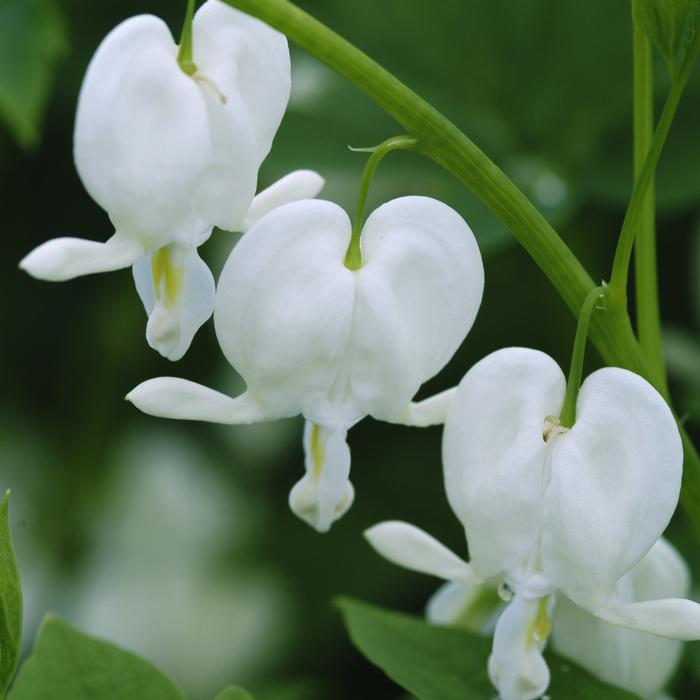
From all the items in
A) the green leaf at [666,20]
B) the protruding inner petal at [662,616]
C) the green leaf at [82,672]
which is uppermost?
the green leaf at [666,20]

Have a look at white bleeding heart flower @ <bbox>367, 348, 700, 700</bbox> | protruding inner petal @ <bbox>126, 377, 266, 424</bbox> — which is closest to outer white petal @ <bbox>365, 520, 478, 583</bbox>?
white bleeding heart flower @ <bbox>367, 348, 700, 700</bbox>

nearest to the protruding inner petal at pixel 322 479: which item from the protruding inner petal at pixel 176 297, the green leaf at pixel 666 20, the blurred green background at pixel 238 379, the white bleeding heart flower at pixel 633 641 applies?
the protruding inner petal at pixel 176 297

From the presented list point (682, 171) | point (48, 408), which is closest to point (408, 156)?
point (682, 171)

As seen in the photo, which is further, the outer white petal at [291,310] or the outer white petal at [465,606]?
the outer white petal at [465,606]

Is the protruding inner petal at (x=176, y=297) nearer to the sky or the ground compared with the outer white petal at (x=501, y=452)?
nearer to the sky

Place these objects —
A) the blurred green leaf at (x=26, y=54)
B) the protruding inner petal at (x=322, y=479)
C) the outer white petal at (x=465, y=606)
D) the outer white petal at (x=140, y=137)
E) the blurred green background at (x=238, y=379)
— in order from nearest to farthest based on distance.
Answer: the outer white petal at (x=140, y=137)
the protruding inner petal at (x=322, y=479)
the outer white petal at (x=465, y=606)
the blurred green leaf at (x=26, y=54)
the blurred green background at (x=238, y=379)

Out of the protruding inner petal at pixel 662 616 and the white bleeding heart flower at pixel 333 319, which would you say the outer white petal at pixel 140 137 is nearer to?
the white bleeding heart flower at pixel 333 319

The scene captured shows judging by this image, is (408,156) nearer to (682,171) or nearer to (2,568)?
(682,171)

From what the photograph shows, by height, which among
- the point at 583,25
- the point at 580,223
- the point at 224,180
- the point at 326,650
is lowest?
the point at 326,650
